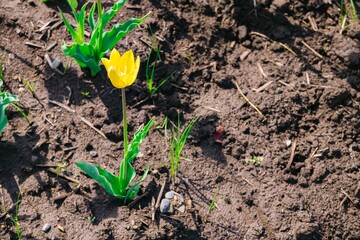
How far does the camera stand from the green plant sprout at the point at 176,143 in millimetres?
3162

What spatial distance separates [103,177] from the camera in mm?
2938

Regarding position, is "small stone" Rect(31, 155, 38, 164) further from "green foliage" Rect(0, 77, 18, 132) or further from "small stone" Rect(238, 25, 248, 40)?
"small stone" Rect(238, 25, 248, 40)

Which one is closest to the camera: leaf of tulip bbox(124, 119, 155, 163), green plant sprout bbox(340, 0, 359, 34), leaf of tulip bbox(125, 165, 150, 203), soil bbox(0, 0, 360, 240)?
leaf of tulip bbox(124, 119, 155, 163)

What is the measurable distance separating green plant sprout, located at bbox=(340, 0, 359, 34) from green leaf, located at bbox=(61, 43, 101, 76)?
168 centimetres

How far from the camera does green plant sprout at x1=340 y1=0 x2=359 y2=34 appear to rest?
3959 millimetres

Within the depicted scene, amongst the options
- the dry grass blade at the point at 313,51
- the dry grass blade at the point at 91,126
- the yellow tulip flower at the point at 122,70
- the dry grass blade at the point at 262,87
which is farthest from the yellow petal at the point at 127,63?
the dry grass blade at the point at 313,51

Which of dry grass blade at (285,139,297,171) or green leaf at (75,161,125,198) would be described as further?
dry grass blade at (285,139,297,171)

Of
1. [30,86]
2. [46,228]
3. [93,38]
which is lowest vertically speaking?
[46,228]

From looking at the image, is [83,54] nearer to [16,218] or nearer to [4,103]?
[4,103]

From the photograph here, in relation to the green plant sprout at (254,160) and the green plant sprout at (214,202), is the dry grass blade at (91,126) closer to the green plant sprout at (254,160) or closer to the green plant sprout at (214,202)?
the green plant sprout at (214,202)

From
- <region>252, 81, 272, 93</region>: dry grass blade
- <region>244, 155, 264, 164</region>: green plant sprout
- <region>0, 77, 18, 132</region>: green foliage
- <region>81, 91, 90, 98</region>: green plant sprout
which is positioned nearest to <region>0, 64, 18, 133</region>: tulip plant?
<region>0, 77, 18, 132</region>: green foliage

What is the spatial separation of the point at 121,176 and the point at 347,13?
6.74 ft

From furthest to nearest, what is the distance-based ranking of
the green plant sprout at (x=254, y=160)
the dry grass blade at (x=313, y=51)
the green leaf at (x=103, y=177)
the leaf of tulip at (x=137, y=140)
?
the dry grass blade at (x=313, y=51), the green plant sprout at (x=254, y=160), the green leaf at (x=103, y=177), the leaf of tulip at (x=137, y=140)

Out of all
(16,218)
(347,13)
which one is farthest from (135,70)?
(347,13)
